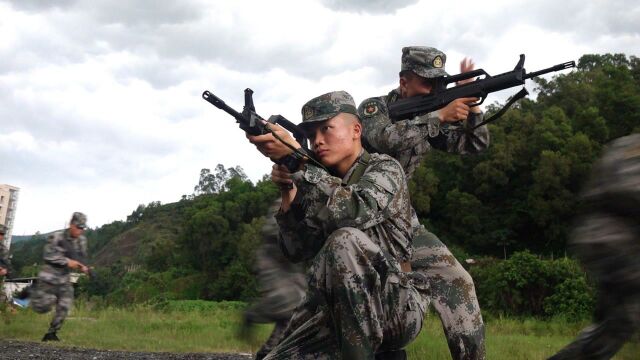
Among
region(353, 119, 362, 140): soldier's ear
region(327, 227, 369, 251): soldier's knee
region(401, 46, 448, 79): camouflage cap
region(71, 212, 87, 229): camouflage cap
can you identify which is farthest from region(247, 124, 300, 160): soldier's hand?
region(71, 212, 87, 229): camouflage cap

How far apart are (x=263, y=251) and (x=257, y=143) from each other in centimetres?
A: 205

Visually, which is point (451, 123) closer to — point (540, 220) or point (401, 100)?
point (401, 100)

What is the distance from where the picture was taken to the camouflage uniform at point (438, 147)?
11.9ft

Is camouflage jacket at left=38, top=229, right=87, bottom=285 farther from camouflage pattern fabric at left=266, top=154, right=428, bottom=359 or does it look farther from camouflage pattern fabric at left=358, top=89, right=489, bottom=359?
camouflage pattern fabric at left=266, top=154, right=428, bottom=359

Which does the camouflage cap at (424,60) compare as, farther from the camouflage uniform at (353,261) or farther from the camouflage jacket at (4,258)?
the camouflage jacket at (4,258)

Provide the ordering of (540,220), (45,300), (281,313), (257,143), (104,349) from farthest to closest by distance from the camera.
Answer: (540,220) → (45,300) → (104,349) → (281,313) → (257,143)

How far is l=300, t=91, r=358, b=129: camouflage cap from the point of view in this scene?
11.0 feet

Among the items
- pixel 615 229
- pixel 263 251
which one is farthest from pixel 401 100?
pixel 615 229

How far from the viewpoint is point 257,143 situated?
320 centimetres

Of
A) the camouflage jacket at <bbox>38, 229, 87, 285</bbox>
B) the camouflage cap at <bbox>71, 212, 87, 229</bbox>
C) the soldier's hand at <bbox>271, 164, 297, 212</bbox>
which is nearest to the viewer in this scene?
the soldier's hand at <bbox>271, 164, 297, 212</bbox>

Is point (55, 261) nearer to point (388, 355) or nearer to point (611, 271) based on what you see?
point (388, 355)

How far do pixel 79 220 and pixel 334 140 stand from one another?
28.8 ft

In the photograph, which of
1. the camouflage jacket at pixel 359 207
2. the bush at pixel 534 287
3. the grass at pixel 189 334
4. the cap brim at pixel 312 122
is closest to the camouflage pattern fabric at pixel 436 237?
the camouflage jacket at pixel 359 207

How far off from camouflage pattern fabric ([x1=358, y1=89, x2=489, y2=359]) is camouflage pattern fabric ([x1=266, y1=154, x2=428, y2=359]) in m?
0.34
